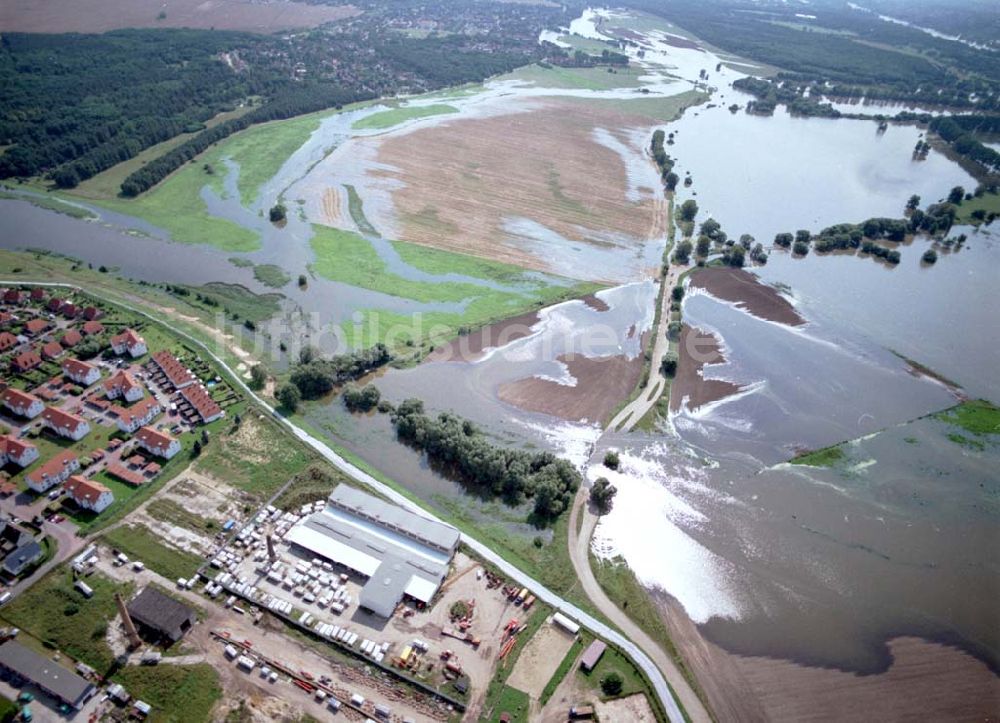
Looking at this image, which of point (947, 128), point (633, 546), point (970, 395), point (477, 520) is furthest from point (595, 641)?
point (947, 128)

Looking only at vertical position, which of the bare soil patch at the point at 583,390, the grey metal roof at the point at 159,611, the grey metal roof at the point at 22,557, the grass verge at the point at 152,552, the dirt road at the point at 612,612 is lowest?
the grass verge at the point at 152,552

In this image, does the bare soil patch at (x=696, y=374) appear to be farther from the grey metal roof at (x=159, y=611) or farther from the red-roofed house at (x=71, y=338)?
the red-roofed house at (x=71, y=338)

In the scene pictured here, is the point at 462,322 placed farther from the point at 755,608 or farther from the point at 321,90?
the point at 321,90

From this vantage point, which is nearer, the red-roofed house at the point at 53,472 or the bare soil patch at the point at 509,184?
the red-roofed house at the point at 53,472

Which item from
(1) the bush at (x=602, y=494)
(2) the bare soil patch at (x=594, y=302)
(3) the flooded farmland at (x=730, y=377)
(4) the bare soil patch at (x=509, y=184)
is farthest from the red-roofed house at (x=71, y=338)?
(2) the bare soil patch at (x=594, y=302)

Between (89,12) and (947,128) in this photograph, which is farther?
(89,12)

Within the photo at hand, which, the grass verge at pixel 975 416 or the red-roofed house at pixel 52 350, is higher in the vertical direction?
the grass verge at pixel 975 416

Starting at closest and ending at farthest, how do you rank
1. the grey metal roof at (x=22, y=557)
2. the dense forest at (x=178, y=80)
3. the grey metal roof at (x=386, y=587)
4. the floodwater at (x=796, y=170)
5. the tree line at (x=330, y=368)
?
the grey metal roof at (x=386, y=587) → the grey metal roof at (x=22, y=557) → the tree line at (x=330, y=368) → the floodwater at (x=796, y=170) → the dense forest at (x=178, y=80)

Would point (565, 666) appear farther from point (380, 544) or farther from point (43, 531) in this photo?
point (43, 531)
